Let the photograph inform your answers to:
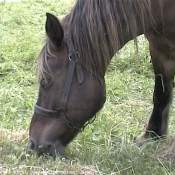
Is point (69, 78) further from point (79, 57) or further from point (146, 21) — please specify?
point (146, 21)

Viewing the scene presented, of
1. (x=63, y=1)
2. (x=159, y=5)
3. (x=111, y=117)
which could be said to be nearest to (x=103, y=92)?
(x=159, y=5)

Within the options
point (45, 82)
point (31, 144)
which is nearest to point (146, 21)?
point (45, 82)

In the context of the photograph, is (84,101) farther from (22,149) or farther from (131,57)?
(131,57)

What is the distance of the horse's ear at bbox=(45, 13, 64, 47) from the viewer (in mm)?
2588

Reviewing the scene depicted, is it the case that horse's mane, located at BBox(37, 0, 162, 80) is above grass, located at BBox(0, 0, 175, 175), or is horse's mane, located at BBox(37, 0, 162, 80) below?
above

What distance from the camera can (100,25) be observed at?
2684mm

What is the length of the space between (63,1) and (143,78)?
3294 millimetres

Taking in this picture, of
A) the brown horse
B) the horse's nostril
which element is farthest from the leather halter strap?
the horse's nostril

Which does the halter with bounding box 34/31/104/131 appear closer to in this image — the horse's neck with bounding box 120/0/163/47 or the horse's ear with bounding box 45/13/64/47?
the horse's ear with bounding box 45/13/64/47

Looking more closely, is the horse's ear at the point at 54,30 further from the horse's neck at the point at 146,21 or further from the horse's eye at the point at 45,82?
the horse's neck at the point at 146,21

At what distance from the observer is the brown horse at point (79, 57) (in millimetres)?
2686

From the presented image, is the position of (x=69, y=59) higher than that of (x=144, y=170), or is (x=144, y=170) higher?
(x=69, y=59)

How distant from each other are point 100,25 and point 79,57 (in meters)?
0.20

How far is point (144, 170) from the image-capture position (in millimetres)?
2846
